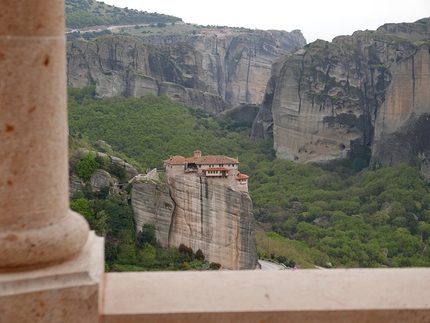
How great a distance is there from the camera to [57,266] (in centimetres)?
253

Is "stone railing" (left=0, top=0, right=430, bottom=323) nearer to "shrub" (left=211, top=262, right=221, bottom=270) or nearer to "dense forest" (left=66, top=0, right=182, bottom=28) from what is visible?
"shrub" (left=211, top=262, right=221, bottom=270)

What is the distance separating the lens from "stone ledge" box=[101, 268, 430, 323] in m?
2.51

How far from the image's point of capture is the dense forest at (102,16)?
86.9m

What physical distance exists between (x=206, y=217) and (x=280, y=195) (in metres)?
17.5

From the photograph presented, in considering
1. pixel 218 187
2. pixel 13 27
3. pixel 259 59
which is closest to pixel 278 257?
pixel 218 187

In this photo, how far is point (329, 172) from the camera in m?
47.0

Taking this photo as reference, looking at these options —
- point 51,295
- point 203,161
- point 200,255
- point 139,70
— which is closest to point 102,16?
point 139,70

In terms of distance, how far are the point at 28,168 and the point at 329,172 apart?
4541 centimetres

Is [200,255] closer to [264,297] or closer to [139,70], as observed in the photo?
[264,297]

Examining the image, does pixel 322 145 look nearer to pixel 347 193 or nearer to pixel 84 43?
pixel 347 193

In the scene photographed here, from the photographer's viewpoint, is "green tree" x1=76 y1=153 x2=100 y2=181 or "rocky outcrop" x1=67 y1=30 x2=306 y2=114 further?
"rocky outcrop" x1=67 y1=30 x2=306 y2=114

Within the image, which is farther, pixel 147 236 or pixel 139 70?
pixel 139 70

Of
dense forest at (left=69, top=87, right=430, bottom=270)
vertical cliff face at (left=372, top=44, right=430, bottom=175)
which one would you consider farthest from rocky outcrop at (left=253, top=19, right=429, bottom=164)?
dense forest at (left=69, top=87, right=430, bottom=270)

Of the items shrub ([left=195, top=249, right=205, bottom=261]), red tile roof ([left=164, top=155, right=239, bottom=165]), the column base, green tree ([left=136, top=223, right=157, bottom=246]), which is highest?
the column base
